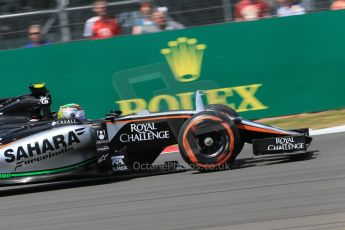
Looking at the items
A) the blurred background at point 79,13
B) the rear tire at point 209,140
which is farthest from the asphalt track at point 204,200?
the blurred background at point 79,13

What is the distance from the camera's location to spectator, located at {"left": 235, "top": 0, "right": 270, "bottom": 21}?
467 inches

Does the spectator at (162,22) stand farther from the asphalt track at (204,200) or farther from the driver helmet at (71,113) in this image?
the asphalt track at (204,200)

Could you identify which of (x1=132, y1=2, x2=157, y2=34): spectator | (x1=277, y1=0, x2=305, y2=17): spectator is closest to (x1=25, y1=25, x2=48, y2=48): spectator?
(x1=132, y1=2, x2=157, y2=34): spectator

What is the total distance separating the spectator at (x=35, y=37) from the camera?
476 inches

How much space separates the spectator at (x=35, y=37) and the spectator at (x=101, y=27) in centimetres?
80

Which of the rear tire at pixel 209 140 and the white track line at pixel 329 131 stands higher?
the white track line at pixel 329 131

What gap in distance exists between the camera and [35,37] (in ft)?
39.8

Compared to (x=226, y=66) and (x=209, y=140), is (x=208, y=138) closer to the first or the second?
(x=209, y=140)

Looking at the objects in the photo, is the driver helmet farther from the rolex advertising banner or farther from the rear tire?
the rolex advertising banner

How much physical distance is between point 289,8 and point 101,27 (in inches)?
129

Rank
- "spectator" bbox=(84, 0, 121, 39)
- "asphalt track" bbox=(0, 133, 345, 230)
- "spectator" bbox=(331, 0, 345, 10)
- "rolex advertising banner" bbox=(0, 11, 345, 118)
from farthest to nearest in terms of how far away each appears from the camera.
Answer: "spectator" bbox=(84, 0, 121, 39), "spectator" bbox=(331, 0, 345, 10), "rolex advertising banner" bbox=(0, 11, 345, 118), "asphalt track" bbox=(0, 133, 345, 230)

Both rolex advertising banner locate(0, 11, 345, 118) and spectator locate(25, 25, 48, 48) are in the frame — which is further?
spectator locate(25, 25, 48, 48)

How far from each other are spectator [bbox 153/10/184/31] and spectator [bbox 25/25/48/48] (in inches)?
79.4

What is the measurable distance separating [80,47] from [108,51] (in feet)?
1.64
